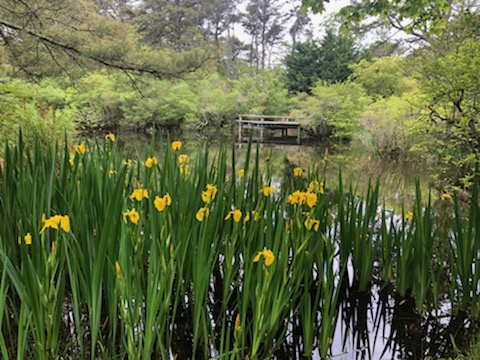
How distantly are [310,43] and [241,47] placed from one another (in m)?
7.64

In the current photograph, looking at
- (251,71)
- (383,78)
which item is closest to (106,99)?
(251,71)

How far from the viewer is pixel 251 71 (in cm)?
2238

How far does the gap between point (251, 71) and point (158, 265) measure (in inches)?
868

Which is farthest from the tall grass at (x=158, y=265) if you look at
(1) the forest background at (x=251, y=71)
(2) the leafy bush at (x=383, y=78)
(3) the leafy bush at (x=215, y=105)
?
(3) the leafy bush at (x=215, y=105)

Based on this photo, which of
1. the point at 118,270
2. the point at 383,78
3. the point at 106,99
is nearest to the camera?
the point at 118,270

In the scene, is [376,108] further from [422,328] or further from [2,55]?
[422,328]

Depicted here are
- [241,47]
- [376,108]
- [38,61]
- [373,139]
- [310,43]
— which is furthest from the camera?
[241,47]

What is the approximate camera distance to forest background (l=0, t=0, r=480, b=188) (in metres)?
5.32

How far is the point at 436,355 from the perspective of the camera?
5.54 ft

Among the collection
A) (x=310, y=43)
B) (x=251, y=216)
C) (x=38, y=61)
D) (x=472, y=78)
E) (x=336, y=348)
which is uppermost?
(x=310, y=43)

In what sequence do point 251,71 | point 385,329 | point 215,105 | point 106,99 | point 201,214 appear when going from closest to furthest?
point 201,214 → point 385,329 → point 106,99 → point 215,105 → point 251,71

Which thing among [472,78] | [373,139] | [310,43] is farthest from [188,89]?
[472,78]

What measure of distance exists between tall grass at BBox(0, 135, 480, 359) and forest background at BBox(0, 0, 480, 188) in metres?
1.98

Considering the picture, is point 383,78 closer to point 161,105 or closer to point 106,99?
point 161,105
